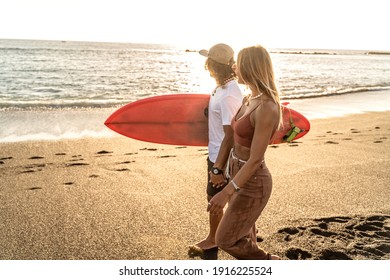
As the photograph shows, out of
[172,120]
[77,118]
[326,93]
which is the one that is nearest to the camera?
[172,120]

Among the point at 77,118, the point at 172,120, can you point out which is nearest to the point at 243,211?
the point at 172,120

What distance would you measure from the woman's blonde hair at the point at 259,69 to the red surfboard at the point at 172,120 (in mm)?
1400

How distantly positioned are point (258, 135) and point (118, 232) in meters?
1.98

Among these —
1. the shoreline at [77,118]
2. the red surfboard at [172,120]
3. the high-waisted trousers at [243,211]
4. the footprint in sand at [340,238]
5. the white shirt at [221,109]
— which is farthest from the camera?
the shoreline at [77,118]

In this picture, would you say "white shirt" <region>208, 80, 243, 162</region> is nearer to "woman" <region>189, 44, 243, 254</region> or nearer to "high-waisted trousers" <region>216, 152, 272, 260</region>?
"woman" <region>189, 44, 243, 254</region>

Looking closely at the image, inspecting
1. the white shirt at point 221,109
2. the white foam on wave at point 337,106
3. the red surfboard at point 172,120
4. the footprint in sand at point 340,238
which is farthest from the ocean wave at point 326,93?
the white shirt at point 221,109

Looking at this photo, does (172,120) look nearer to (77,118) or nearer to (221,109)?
(221,109)

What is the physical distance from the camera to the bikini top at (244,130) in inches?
98.6

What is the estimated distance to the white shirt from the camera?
9.77 feet

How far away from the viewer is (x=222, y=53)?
3.05 m

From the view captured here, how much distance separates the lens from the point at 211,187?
3326mm

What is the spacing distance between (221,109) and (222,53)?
1.38ft

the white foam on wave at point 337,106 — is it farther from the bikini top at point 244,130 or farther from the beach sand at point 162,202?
the bikini top at point 244,130
